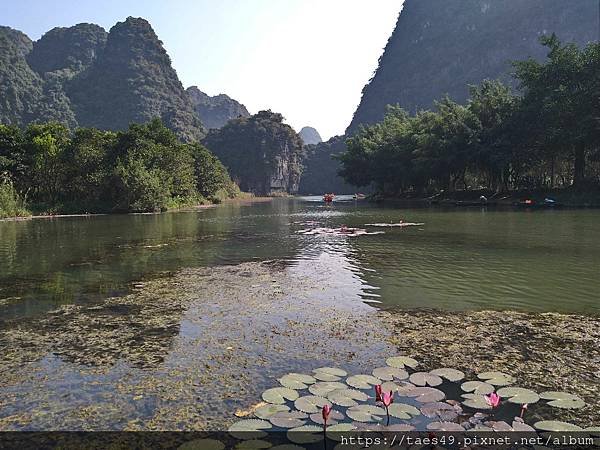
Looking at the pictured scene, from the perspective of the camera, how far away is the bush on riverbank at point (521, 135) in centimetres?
3831

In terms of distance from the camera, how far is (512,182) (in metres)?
52.4

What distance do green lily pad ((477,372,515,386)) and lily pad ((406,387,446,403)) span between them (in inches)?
26.0

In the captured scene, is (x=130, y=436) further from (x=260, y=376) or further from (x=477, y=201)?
(x=477, y=201)

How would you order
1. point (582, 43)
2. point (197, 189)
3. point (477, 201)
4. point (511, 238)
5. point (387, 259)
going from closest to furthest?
1. point (387, 259)
2. point (511, 238)
3. point (477, 201)
4. point (197, 189)
5. point (582, 43)

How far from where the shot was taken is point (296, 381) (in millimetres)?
5133

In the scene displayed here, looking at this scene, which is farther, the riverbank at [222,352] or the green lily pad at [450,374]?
the green lily pad at [450,374]

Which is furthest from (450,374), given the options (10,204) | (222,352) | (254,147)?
(254,147)

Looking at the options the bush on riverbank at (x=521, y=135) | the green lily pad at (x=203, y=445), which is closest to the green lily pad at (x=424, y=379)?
the green lily pad at (x=203, y=445)

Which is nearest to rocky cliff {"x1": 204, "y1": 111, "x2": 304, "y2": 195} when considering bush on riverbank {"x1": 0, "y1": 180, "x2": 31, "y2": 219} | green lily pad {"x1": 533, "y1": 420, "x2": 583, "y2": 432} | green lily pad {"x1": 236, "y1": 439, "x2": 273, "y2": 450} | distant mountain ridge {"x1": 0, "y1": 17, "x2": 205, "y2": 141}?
distant mountain ridge {"x1": 0, "y1": 17, "x2": 205, "y2": 141}

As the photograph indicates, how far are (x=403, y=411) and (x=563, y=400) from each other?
1.65 metres

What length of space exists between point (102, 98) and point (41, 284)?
141277 millimetres

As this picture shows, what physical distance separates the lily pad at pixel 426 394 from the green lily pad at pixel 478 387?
305 millimetres

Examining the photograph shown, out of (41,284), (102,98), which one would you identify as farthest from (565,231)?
(102,98)

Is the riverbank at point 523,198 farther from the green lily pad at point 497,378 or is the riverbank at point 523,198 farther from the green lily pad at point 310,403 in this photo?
the green lily pad at point 310,403
